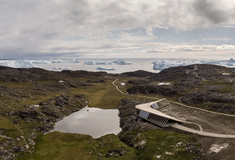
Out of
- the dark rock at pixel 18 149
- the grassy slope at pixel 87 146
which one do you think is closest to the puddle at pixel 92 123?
the grassy slope at pixel 87 146

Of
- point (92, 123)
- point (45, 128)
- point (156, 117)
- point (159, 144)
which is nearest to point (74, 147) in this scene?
point (92, 123)

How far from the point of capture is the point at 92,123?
78875 mm

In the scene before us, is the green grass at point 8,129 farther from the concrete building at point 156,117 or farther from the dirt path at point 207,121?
the dirt path at point 207,121

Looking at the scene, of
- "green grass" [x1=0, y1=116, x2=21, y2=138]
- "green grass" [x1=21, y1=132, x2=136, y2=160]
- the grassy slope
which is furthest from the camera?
"green grass" [x1=0, y1=116, x2=21, y2=138]

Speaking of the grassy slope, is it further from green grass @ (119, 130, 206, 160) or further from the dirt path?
the dirt path

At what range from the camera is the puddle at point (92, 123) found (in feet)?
228

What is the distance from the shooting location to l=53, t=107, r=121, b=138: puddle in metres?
69.5

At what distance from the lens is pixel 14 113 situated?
7788 centimetres

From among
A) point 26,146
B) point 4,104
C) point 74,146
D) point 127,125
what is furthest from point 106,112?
point 4,104

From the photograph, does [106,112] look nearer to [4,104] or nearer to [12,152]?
[12,152]

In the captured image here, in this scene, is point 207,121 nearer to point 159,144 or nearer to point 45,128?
point 159,144

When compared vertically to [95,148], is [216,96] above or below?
above

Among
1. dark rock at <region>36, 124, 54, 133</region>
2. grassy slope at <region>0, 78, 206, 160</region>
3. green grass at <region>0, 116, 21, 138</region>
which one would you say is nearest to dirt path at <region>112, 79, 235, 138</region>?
grassy slope at <region>0, 78, 206, 160</region>

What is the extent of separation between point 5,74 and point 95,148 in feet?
583
